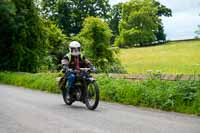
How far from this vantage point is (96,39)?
3697 centimetres

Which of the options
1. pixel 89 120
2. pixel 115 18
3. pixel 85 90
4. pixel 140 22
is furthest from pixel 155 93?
pixel 115 18

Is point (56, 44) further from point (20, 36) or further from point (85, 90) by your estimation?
point (85, 90)

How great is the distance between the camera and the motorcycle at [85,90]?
13.4 metres

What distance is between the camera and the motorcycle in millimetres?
13365

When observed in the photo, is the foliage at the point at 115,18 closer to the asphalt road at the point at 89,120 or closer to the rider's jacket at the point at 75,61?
the rider's jacket at the point at 75,61

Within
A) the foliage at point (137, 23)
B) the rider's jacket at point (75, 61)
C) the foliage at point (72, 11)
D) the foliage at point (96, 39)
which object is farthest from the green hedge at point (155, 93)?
the foliage at point (137, 23)

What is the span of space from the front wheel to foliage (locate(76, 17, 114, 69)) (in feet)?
73.5

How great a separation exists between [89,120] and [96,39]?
26.2m

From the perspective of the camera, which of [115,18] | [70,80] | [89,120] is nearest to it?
[89,120]

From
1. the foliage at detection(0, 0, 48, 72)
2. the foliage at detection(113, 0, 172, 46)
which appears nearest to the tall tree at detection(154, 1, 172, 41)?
the foliage at detection(113, 0, 172, 46)

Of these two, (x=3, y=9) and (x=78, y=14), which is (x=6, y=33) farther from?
(x=78, y=14)

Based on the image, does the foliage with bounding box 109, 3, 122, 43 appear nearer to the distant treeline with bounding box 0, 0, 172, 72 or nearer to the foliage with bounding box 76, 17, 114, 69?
the distant treeline with bounding box 0, 0, 172, 72

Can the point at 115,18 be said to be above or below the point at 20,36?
above

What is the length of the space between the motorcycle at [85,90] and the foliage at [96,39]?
71.6ft
